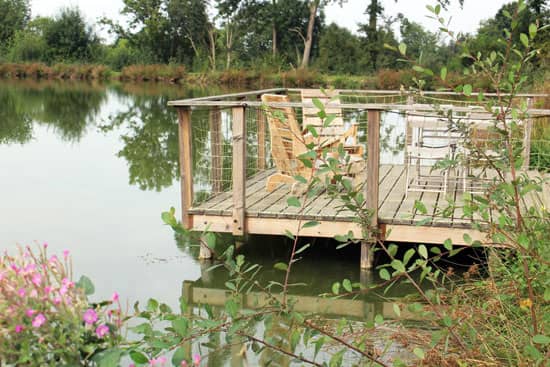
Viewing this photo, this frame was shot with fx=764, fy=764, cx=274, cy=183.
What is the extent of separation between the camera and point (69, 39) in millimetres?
39438

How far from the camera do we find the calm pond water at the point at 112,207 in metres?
5.74

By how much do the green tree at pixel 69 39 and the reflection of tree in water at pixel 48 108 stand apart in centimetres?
987

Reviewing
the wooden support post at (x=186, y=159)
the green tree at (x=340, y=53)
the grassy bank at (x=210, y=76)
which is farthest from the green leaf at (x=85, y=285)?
the green tree at (x=340, y=53)

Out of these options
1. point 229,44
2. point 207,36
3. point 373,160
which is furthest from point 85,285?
point 207,36

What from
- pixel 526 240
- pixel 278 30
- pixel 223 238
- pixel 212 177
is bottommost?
pixel 223 238

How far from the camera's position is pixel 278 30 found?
3850 cm

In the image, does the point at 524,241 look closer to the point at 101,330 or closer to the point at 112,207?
the point at 101,330

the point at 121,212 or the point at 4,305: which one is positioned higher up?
the point at 4,305

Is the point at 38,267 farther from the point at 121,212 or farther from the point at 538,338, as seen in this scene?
the point at 121,212

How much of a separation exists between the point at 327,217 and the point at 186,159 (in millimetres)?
1133

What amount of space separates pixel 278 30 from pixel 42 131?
24341 millimetres

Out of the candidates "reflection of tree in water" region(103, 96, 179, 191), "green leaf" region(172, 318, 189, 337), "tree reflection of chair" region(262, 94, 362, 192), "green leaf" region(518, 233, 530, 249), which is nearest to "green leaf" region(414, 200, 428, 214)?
"green leaf" region(518, 233, 530, 249)

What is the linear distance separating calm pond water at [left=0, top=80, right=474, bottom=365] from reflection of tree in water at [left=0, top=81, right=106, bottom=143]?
8cm

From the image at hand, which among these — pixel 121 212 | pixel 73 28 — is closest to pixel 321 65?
pixel 73 28
